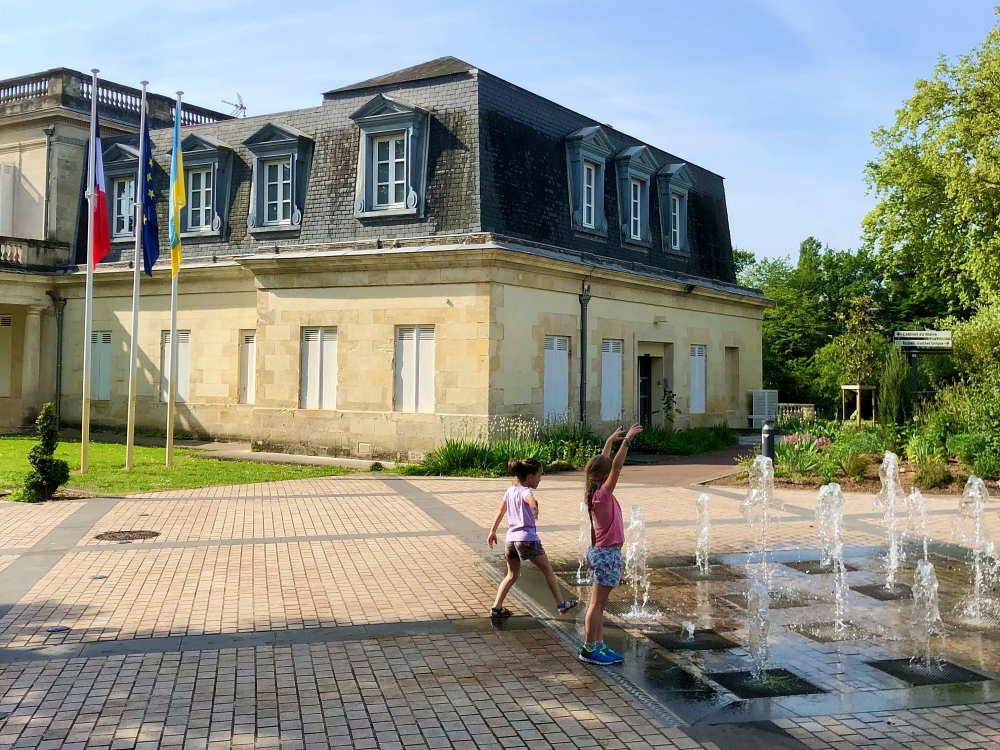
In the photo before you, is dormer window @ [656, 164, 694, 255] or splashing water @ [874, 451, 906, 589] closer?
splashing water @ [874, 451, 906, 589]

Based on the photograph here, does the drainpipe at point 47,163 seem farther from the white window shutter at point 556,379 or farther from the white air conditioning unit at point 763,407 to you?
the white air conditioning unit at point 763,407

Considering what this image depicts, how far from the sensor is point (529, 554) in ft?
25.5

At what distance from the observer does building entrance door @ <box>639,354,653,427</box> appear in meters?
26.4

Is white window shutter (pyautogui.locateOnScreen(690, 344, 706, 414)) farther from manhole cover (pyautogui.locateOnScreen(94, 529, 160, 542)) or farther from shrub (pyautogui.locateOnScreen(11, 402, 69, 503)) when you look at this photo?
manhole cover (pyautogui.locateOnScreen(94, 529, 160, 542))

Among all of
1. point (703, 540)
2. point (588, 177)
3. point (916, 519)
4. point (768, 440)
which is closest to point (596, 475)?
point (703, 540)

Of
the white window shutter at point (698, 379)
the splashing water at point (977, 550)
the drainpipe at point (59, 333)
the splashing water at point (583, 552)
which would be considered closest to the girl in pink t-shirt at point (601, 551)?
the splashing water at point (583, 552)

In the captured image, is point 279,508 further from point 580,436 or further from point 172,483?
point 580,436

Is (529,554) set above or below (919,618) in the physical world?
above

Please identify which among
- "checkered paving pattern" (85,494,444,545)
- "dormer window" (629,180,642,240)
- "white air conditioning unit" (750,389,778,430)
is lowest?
"checkered paving pattern" (85,494,444,545)

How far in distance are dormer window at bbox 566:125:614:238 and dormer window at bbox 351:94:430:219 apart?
4.03m

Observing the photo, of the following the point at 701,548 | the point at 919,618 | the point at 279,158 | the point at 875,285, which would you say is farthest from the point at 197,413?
the point at 875,285

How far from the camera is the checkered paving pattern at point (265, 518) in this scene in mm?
12055

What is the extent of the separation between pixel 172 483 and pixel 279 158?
Result: 995 cm

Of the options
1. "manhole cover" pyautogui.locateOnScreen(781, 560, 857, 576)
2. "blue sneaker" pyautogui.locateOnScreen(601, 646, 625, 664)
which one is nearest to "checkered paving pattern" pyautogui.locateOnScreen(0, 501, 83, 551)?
"blue sneaker" pyautogui.locateOnScreen(601, 646, 625, 664)
